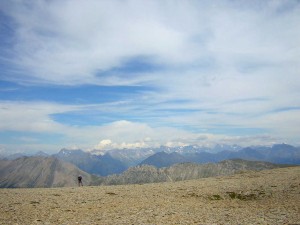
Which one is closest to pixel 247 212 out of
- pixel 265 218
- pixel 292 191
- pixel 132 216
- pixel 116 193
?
pixel 265 218

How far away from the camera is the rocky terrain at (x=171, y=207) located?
2744 centimetres

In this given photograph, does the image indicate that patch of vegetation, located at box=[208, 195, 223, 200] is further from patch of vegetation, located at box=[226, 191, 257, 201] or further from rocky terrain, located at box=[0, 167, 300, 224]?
patch of vegetation, located at box=[226, 191, 257, 201]

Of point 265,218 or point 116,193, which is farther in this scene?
point 116,193

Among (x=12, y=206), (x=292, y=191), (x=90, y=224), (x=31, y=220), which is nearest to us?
(x=90, y=224)

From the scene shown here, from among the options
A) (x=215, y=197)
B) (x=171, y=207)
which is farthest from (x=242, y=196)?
(x=171, y=207)

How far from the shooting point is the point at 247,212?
31.0m

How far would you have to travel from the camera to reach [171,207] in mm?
33688

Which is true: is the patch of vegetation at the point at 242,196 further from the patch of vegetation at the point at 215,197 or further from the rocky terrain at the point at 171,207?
the patch of vegetation at the point at 215,197

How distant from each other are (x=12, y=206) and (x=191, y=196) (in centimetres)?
2203

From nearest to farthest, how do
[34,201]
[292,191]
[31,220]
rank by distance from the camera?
1. [31,220]
2. [34,201]
3. [292,191]

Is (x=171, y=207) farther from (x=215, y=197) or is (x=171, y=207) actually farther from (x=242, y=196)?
(x=242, y=196)

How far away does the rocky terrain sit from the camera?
27.4 m

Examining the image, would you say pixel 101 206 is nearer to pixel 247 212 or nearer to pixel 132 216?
pixel 132 216

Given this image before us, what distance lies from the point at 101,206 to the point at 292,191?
25.3 m
